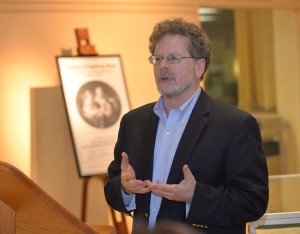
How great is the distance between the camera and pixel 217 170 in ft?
6.71

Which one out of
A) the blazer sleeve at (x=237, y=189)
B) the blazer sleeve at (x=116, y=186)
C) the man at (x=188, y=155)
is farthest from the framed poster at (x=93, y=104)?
the blazer sleeve at (x=237, y=189)

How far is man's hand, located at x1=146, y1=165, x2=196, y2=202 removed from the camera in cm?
188

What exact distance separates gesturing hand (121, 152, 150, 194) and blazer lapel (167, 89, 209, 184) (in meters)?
0.12

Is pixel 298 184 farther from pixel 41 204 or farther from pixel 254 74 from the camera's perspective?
pixel 254 74

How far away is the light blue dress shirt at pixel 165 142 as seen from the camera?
2111 mm

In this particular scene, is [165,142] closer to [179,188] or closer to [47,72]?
[179,188]

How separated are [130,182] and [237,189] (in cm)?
38

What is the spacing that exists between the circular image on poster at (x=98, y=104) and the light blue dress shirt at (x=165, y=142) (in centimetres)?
248

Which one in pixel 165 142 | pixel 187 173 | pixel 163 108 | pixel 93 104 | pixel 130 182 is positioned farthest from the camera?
pixel 93 104

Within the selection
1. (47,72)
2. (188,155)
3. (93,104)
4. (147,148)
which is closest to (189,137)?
(188,155)

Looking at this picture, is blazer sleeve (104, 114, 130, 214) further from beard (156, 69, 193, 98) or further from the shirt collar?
beard (156, 69, 193, 98)

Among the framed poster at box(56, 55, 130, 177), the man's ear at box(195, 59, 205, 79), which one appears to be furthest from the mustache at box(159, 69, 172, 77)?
the framed poster at box(56, 55, 130, 177)

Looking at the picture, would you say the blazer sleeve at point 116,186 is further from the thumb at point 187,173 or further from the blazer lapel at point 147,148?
the thumb at point 187,173

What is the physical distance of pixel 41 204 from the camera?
116 centimetres
